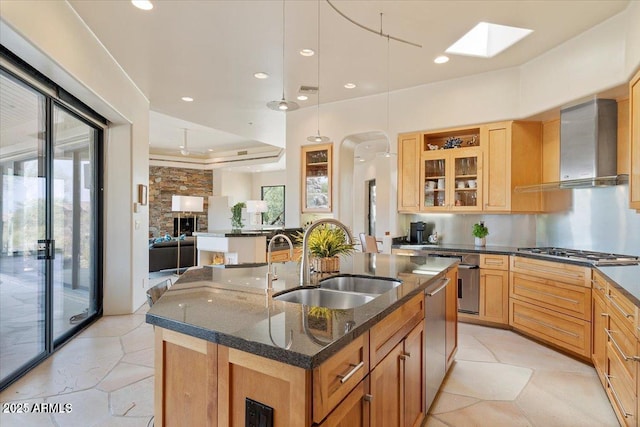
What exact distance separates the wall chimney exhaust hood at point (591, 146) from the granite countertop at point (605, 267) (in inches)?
32.1

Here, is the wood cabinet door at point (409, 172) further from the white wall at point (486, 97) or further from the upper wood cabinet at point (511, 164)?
the upper wood cabinet at point (511, 164)

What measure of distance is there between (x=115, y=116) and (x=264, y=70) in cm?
179

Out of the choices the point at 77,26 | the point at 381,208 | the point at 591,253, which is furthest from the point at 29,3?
the point at 381,208

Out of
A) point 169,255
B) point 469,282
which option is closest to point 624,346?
point 469,282

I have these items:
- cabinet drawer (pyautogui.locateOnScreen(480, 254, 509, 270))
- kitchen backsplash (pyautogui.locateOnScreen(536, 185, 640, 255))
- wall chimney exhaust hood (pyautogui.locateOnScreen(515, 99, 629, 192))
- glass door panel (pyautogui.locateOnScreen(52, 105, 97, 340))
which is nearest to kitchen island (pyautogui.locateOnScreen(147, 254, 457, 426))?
glass door panel (pyautogui.locateOnScreen(52, 105, 97, 340))

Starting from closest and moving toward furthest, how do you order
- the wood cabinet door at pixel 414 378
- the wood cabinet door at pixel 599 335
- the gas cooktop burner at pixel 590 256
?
the wood cabinet door at pixel 414 378 < the wood cabinet door at pixel 599 335 < the gas cooktop burner at pixel 590 256

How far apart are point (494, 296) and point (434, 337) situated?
210 centimetres

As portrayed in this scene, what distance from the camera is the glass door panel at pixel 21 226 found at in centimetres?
256

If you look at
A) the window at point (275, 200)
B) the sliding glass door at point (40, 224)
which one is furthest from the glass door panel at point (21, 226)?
the window at point (275, 200)

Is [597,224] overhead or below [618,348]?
overhead

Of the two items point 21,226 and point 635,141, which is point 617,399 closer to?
point 635,141

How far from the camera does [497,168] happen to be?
417 cm

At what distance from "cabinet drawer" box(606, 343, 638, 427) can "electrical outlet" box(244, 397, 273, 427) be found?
196 cm

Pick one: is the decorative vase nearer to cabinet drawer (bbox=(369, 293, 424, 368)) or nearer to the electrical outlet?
cabinet drawer (bbox=(369, 293, 424, 368))
